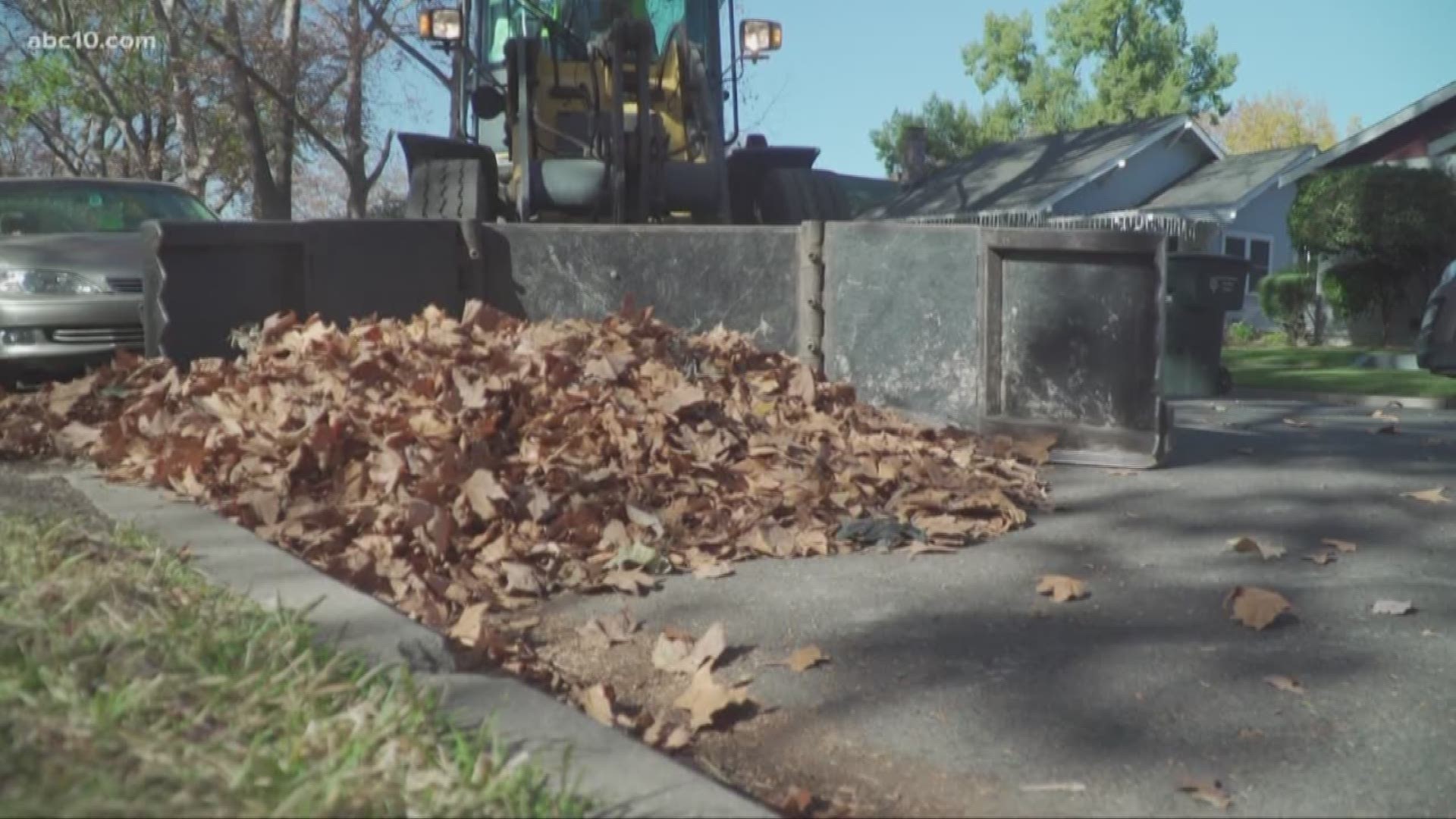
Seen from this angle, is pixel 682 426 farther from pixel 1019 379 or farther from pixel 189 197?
pixel 189 197

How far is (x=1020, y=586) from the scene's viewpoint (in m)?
4.92

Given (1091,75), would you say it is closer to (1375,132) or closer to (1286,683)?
(1375,132)

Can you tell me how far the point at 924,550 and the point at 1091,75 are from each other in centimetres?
6793

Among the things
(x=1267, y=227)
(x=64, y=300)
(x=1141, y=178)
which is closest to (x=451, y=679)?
(x=64, y=300)

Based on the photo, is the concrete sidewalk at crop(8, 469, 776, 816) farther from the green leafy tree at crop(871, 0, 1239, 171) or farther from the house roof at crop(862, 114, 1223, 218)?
the green leafy tree at crop(871, 0, 1239, 171)

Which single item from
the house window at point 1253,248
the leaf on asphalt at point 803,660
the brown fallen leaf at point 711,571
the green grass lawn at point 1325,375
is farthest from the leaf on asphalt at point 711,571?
the house window at point 1253,248

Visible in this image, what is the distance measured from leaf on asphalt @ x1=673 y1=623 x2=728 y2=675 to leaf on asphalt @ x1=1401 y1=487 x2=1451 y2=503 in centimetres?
399

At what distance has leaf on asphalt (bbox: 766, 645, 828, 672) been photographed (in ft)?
13.1

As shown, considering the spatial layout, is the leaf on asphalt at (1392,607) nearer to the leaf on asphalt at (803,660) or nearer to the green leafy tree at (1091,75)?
the leaf on asphalt at (803,660)

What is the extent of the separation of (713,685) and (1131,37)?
228 ft

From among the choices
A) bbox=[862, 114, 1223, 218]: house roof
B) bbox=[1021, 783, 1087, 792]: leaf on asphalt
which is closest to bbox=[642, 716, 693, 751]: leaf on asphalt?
bbox=[1021, 783, 1087, 792]: leaf on asphalt

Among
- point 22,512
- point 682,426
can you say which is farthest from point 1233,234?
point 22,512

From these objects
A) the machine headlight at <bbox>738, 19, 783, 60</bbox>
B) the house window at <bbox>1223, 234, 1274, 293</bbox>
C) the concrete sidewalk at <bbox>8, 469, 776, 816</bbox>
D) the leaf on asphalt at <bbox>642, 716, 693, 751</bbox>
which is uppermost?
the machine headlight at <bbox>738, 19, 783, 60</bbox>

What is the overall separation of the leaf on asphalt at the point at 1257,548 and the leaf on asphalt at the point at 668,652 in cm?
239
